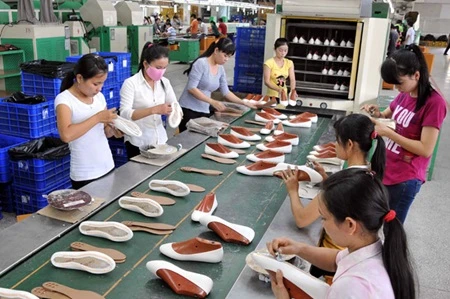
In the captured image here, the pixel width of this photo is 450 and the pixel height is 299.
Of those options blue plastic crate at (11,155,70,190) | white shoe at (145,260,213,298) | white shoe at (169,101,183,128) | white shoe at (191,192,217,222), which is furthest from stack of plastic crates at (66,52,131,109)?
A: white shoe at (145,260,213,298)

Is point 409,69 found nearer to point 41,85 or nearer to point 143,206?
point 143,206

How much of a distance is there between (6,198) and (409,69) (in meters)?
3.85

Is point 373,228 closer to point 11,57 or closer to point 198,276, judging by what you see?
point 198,276

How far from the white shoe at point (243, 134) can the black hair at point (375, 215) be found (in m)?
2.13

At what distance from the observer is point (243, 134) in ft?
11.7

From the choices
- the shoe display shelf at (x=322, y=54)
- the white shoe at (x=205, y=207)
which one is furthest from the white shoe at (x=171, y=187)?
the shoe display shelf at (x=322, y=54)

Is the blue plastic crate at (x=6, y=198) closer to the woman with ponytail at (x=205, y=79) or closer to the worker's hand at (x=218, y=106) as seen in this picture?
the woman with ponytail at (x=205, y=79)

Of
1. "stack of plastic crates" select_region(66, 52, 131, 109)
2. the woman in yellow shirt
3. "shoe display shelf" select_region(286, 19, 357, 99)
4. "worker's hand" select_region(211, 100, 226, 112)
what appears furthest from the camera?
"stack of plastic crates" select_region(66, 52, 131, 109)

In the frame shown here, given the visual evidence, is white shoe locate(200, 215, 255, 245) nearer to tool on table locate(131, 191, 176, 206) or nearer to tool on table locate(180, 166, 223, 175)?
tool on table locate(131, 191, 176, 206)

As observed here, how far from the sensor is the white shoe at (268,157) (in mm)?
3039

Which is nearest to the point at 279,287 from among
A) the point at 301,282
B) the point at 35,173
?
the point at 301,282

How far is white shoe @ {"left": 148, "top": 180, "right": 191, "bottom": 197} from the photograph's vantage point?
→ 7.98 feet

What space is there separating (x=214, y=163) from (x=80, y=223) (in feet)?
3.87

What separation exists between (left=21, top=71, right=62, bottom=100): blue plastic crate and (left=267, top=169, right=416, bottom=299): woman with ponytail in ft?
13.6
